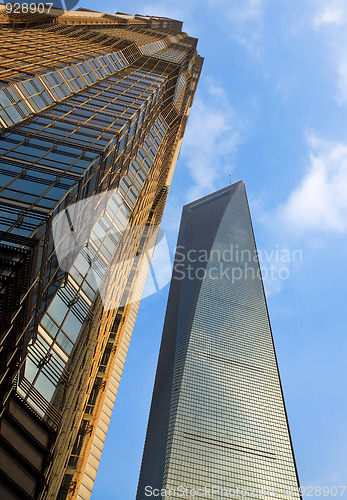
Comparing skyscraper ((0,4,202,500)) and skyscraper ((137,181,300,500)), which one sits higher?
skyscraper ((137,181,300,500))

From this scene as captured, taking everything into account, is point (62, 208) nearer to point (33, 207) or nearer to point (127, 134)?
point (33, 207)

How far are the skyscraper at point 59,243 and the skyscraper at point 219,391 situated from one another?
215 feet

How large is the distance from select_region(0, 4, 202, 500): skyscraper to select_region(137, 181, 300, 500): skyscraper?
65.7 m

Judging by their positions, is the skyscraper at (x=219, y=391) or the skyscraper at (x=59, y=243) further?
the skyscraper at (x=219, y=391)

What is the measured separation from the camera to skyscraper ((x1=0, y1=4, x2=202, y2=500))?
15646 millimetres

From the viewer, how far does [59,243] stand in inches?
758

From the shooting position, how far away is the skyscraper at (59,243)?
15646mm

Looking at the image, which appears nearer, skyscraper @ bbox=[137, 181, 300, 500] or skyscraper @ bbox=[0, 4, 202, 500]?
skyscraper @ bbox=[0, 4, 202, 500]

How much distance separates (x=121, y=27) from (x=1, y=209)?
90.6 meters

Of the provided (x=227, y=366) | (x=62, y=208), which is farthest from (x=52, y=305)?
(x=227, y=366)

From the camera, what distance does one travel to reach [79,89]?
41094mm

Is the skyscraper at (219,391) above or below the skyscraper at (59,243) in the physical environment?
above

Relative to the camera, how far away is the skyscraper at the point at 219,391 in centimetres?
10262

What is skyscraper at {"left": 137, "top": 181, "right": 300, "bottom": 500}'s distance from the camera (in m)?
103
